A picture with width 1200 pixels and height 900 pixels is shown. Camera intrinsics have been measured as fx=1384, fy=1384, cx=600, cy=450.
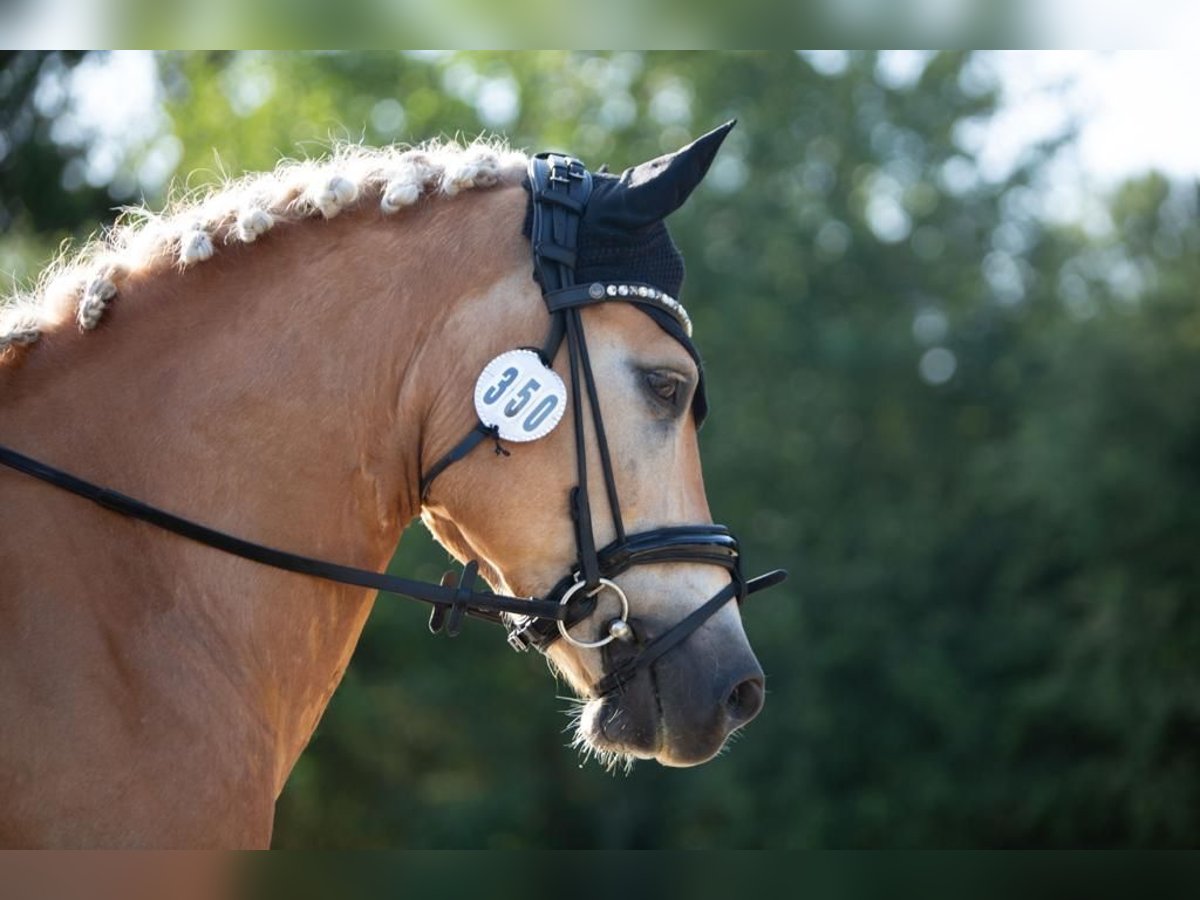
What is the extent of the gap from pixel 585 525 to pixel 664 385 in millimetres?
456

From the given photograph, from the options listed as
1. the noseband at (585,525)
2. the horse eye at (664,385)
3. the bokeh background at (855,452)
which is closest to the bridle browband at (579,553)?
the noseband at (585,525)

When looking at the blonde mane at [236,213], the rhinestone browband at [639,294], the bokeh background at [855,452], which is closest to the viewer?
the blonde mane at [236,213]

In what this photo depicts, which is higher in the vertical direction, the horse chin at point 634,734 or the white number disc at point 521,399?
the white number disc at point 521,399

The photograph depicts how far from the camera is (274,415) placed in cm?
349

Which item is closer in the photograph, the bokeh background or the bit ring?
the bit ring

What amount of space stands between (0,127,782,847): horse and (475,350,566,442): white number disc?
12 mm

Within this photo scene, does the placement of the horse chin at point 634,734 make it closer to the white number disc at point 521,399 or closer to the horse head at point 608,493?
the horse head at point 608,493

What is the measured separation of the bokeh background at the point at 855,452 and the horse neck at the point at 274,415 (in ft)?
47.5

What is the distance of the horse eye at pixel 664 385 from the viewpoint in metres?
3.71

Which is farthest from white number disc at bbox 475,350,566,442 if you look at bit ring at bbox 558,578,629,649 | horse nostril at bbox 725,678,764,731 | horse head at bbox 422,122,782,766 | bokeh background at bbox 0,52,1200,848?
bokeh background at bbox 0,52,1200,848

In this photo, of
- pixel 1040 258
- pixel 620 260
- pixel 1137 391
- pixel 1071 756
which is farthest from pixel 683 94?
pixel 620 260

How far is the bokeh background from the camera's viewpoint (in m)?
19.6

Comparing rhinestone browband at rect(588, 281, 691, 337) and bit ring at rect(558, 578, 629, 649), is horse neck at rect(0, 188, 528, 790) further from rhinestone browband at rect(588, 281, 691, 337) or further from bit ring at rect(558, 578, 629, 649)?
bit ring at rect(558, 578, 629, 649)

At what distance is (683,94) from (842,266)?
4037 mm
